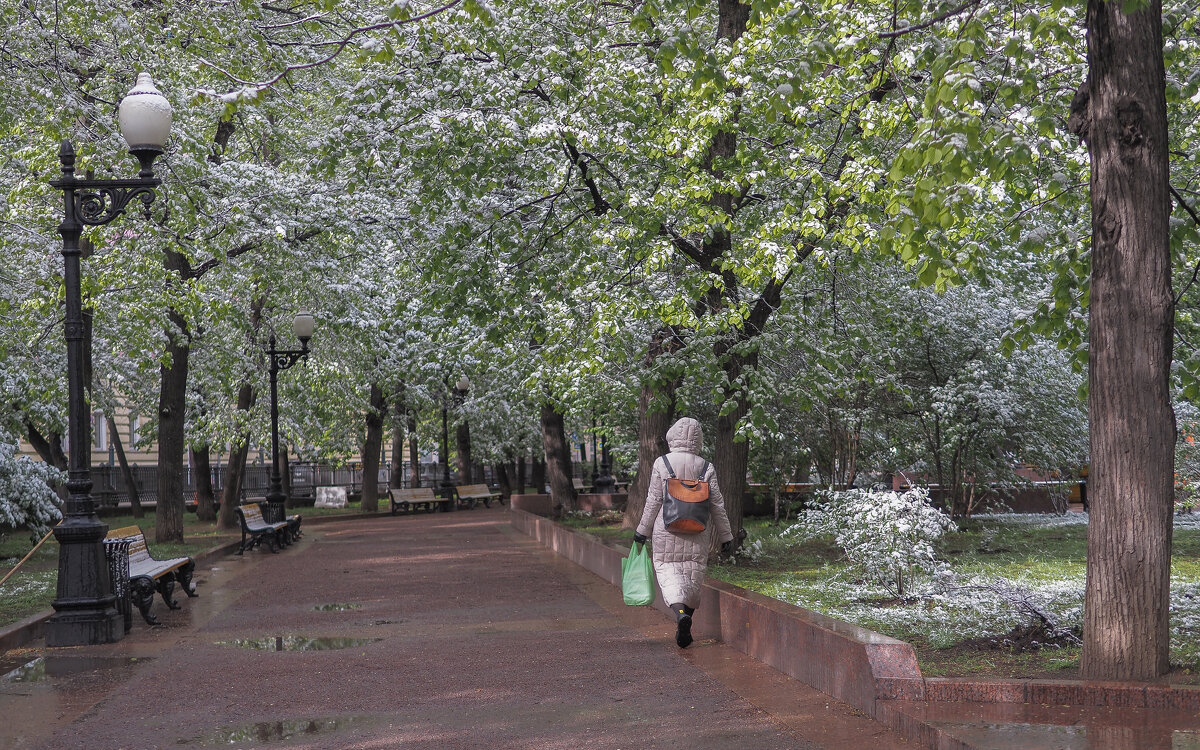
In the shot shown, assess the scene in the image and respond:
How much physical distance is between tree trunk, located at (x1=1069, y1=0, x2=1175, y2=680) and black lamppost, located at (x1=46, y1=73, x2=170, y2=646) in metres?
7.65

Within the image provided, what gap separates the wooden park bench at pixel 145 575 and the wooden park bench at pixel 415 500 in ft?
75.9

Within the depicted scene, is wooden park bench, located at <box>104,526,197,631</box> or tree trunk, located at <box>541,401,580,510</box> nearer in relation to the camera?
wooden park bench, located at <box>104,526,197,631</box>

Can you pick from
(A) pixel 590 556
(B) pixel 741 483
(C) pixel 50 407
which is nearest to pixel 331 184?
(C) pixel 50 407

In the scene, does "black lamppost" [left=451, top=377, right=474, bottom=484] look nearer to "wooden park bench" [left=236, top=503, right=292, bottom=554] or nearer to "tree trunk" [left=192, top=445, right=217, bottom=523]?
"tree trunk" [left=192, top=445, right=217, bottom=523]

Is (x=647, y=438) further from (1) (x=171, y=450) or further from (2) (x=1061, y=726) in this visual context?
(2) (x=1061, y=726)

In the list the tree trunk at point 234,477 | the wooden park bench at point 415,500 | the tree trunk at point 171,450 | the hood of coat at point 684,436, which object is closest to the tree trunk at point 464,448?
the wooden park bench at point 415,500

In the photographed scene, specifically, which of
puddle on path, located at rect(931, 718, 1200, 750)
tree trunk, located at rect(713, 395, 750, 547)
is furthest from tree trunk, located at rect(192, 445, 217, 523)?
puddle on path, located at rect(931, 718, 1200, 750)

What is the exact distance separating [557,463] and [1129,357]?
2145 cm

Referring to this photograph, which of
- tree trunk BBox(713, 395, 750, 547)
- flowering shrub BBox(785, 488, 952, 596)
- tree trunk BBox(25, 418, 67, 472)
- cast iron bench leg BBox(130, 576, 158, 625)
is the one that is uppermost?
tree trunk BBox(25, 418, 67, 472)

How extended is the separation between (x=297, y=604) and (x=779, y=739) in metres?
7.84

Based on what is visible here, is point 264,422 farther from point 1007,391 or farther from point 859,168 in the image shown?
point 859,168

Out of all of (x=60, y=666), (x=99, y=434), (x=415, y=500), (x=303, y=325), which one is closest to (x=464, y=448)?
(x=415, y=500)

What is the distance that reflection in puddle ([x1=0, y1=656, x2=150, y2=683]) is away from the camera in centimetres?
843

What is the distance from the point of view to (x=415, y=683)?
7984 millimetres
